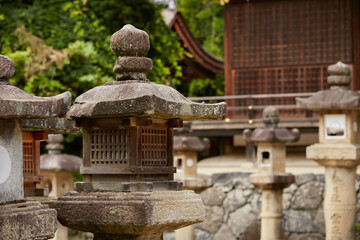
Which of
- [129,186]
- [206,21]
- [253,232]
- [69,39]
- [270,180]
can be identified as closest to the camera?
[129,186]

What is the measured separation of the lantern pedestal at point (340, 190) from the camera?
13266 millimetres

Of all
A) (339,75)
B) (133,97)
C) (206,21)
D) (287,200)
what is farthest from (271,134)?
(206,21)

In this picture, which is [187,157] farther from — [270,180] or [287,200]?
[287,200]

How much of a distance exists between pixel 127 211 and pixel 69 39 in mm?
10027

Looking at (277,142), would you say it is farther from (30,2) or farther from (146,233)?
(146,233)

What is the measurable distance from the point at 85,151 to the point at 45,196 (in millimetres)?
1062

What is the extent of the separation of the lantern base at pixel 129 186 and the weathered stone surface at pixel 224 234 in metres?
11.1

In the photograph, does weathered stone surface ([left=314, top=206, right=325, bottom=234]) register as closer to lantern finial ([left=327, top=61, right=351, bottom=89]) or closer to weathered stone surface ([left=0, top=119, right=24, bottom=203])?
lantern finial ([left=327, top=61, right=351, bottom=89])

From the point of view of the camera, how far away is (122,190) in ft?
25.5

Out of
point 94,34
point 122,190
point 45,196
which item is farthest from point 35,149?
point 94,34

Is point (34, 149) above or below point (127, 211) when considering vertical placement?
above

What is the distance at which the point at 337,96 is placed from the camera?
13562mm

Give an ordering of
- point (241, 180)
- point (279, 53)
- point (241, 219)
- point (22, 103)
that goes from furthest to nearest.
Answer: point (279, 53) < point (241, 180) < point (241, 219) < point (22, 103)

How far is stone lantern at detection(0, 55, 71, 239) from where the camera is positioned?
647 cm
